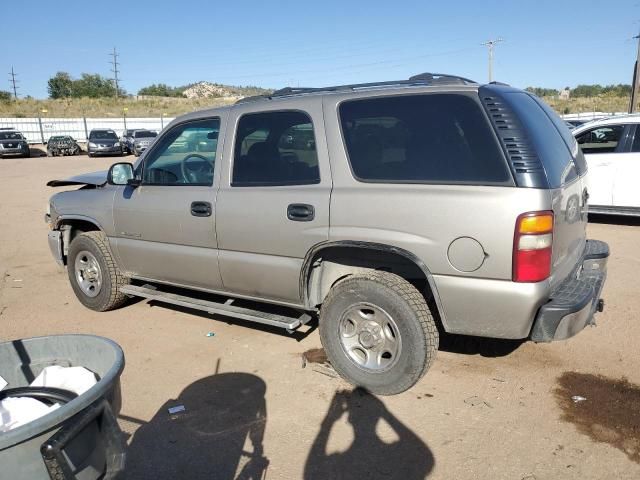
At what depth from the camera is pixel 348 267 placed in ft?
12.6

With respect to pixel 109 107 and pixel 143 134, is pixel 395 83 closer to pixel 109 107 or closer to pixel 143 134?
pixel 143 134

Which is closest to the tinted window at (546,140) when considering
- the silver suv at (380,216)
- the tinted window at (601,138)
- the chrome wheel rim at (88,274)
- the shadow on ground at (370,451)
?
the silver suv at (380,216)

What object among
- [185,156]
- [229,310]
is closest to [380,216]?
[229,310]

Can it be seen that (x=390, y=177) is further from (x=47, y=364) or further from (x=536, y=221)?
(x=47, y=364)

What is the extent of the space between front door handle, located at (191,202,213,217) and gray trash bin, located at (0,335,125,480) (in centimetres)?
211

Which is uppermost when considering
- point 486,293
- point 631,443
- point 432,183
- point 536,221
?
point 432,183

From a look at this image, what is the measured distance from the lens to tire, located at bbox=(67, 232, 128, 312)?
16.8 feet

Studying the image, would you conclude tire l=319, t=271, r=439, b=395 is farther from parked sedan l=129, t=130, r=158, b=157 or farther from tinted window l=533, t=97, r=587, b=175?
parked sedan l=129, t=130, r=158, b=157

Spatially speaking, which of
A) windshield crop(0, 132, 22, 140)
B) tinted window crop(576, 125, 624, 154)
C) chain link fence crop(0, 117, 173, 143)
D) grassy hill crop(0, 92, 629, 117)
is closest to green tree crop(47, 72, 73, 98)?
grassy hill crop(0, 92, 629, 117)

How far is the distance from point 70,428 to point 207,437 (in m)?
1.72

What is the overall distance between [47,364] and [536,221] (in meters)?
2.53

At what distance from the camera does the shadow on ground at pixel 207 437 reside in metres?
2.90

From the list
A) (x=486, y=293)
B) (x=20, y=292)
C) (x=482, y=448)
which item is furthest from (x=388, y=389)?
(x=20, y=292)

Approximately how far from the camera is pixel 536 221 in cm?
299
